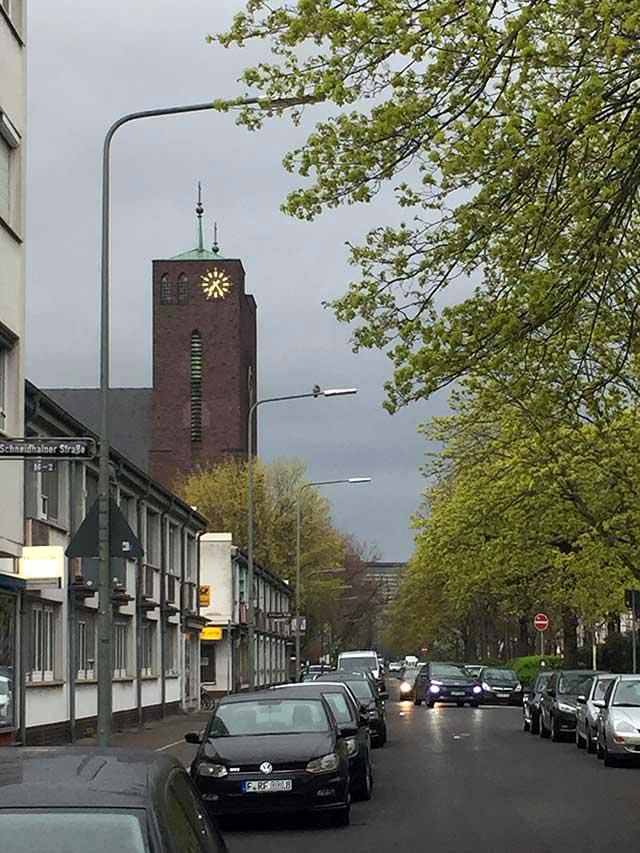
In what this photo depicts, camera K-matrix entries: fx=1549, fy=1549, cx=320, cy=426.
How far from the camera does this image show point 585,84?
12.7m

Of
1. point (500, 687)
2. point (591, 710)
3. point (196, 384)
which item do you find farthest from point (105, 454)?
point (196, 384)

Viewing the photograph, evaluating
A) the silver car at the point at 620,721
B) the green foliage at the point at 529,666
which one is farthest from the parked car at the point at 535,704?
the green foliage at the point at 529,666

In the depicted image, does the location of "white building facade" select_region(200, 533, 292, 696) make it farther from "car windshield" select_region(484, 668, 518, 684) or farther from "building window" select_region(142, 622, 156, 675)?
"building window" select_region(142, 622, 156, 675)

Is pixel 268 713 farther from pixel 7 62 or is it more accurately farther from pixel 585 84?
pixel 7 62

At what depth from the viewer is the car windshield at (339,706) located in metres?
19.4

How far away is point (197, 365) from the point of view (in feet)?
336

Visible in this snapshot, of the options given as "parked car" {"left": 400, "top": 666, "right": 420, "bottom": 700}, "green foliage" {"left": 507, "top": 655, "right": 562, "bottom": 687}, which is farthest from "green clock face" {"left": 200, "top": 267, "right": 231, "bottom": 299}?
"green foliage" {"left": 507, "top": 655, "right": 562, "bottom": 687}

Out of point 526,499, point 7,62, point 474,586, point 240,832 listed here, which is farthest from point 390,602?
point 240,832

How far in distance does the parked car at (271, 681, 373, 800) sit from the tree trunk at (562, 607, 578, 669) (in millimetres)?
37788

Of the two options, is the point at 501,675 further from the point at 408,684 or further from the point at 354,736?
the point at 354,736

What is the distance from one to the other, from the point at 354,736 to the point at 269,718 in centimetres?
169

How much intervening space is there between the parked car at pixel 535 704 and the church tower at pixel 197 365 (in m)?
63.8

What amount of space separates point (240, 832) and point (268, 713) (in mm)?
1531

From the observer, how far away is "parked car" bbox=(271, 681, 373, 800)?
17.9 meters
